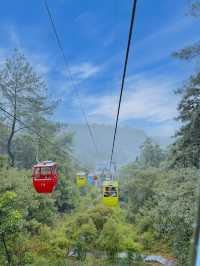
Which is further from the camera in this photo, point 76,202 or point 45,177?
Answer: point 76,202

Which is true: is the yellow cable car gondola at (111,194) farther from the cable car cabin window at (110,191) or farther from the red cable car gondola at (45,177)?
the red cable car gondola at (45,177)

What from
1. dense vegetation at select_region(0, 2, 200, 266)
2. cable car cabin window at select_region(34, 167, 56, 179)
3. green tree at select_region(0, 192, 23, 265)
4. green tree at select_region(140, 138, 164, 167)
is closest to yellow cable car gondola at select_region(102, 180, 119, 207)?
dense vegetation at select_region(0, 2, 200, 266)

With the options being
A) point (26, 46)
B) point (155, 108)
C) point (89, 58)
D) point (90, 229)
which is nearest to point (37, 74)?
point (26, 46)

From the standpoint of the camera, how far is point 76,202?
22.8m

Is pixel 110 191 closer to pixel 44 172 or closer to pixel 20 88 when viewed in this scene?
pixel 44 172

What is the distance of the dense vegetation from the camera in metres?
9.20

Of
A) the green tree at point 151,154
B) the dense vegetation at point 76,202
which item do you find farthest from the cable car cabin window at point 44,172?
the green tree at point 151,154

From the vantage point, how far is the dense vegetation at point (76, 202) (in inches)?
362

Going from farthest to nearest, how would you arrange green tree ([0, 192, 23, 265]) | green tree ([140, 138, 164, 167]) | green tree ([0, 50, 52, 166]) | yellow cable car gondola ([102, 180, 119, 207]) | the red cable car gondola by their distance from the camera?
green tree ([140, 138, 164, 167]), green tree ([0, 50, 52, 166]), yellow cable car gondola ([102, 180, 119, 207]), green tree ([0, 192, 23, 265]), the red cable car gondola

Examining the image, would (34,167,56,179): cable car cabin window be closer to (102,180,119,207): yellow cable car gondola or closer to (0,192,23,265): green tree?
(0,192,23,265): green tree

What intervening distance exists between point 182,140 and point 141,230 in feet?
27.9

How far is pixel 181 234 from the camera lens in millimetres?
8719

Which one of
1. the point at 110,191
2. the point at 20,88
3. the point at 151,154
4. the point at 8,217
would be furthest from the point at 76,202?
the point at 8,217

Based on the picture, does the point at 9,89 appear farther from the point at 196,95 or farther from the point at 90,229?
the point at 196,95
